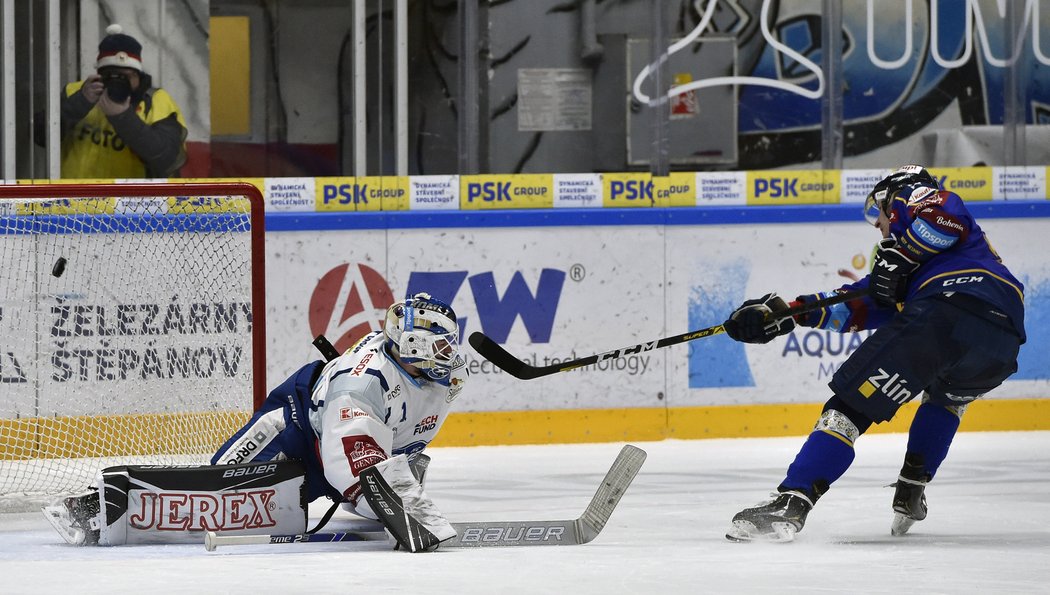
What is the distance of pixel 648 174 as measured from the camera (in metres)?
7.18

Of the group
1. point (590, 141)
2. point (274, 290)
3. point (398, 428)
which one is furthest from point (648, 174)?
point (398, 428)

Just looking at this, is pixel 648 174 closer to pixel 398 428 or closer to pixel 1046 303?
pixel 1046 303

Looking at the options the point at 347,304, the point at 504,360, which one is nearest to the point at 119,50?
the point at 347,304

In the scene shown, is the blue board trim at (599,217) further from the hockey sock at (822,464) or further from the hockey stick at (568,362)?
the hockey sock at (822,464)

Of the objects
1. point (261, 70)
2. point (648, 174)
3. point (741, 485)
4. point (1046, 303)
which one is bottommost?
point (741, 485)

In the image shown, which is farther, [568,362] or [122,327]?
[122,327]

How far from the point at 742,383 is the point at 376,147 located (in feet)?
6.35

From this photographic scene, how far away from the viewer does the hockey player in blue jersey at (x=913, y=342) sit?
Answer: 14.9ft

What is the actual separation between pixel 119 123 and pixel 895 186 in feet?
12.0

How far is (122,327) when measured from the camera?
5.71m

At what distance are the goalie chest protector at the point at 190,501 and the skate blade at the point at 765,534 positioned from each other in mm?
1256

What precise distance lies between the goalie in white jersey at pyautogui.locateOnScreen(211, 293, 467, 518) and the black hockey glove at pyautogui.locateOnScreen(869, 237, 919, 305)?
1.23m

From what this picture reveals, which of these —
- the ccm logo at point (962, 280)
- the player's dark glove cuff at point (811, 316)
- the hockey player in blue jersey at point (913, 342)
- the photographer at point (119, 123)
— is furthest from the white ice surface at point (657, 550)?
the photographer at point (119, 123)

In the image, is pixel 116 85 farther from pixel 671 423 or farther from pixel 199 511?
pixel 199 511
